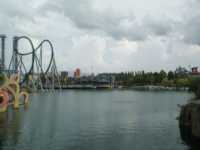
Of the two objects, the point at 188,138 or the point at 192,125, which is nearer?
the point at 192,125

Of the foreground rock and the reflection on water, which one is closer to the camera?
the reflection on water

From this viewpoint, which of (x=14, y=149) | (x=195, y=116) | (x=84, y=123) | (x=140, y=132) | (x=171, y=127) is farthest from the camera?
(x=84, y=123)

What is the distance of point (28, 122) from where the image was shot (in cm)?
6388

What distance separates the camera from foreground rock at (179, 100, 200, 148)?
4621 cm

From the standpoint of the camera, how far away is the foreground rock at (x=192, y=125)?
46206 millimetres

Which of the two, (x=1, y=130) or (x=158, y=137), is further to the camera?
(x=1, y=130)

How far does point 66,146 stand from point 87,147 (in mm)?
2334

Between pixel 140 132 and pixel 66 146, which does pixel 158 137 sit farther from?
pixel 66 146

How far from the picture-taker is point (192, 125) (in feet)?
158

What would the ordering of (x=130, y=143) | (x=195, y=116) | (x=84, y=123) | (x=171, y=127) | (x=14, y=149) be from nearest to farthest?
(x=14, y=149), (x=130, y=143), (x=195, y=116), (x=171, y=127), (x=84, y=123)

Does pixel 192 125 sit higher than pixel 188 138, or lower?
higher

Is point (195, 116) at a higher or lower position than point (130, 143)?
higher

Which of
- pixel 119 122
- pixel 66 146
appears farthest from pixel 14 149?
pixel 119 122

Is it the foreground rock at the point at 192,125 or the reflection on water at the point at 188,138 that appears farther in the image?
the foreground rock at the point at 192,125
